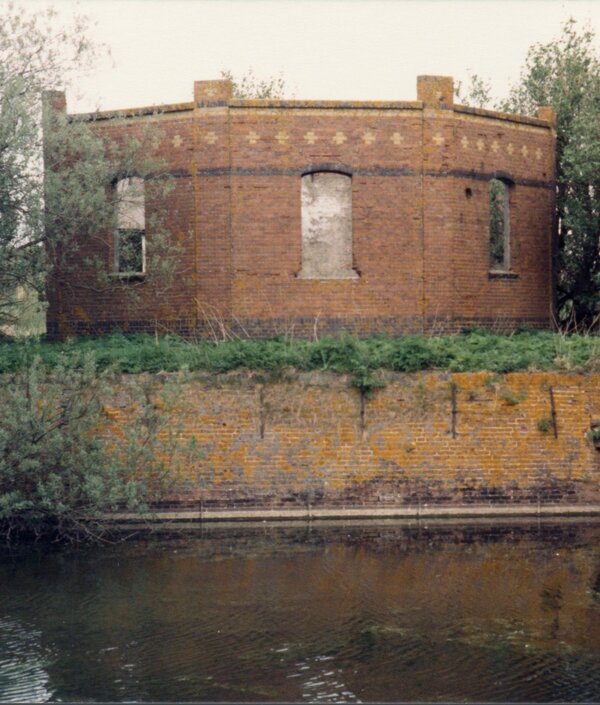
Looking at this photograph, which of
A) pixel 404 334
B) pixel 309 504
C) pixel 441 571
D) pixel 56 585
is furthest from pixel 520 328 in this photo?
pixel 56 585

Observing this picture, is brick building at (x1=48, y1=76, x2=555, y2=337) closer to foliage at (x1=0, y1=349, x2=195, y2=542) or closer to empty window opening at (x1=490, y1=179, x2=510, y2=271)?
foliage at (x1=0, y1=349, x2=195, y2=542)

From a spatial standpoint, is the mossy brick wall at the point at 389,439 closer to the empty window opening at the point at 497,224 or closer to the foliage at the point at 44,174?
the foliage at the point at 44,174

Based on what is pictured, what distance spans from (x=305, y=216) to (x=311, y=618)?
36.9 ft

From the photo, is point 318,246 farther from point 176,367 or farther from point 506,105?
point 506,105

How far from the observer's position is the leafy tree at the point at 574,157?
74.9 ft

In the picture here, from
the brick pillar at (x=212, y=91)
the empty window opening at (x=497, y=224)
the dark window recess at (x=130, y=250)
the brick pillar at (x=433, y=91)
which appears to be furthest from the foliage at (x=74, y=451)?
the empty window opening at (x=497, y=224)

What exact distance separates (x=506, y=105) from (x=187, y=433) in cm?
A: 1507

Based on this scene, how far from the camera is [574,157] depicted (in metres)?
22.6

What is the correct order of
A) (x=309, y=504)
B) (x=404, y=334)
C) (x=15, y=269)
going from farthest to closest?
(x=404, y=334)
(x=15, y=269)
(x=309, y=504)

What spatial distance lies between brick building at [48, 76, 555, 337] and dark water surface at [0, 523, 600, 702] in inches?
238

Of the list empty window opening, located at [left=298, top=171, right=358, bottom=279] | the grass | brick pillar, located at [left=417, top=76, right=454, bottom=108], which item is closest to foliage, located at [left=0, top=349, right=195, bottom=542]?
the grass

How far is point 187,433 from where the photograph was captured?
55.5ft

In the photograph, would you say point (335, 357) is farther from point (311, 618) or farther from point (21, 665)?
point (21, 665)

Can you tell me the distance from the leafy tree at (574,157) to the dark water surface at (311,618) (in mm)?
9736
